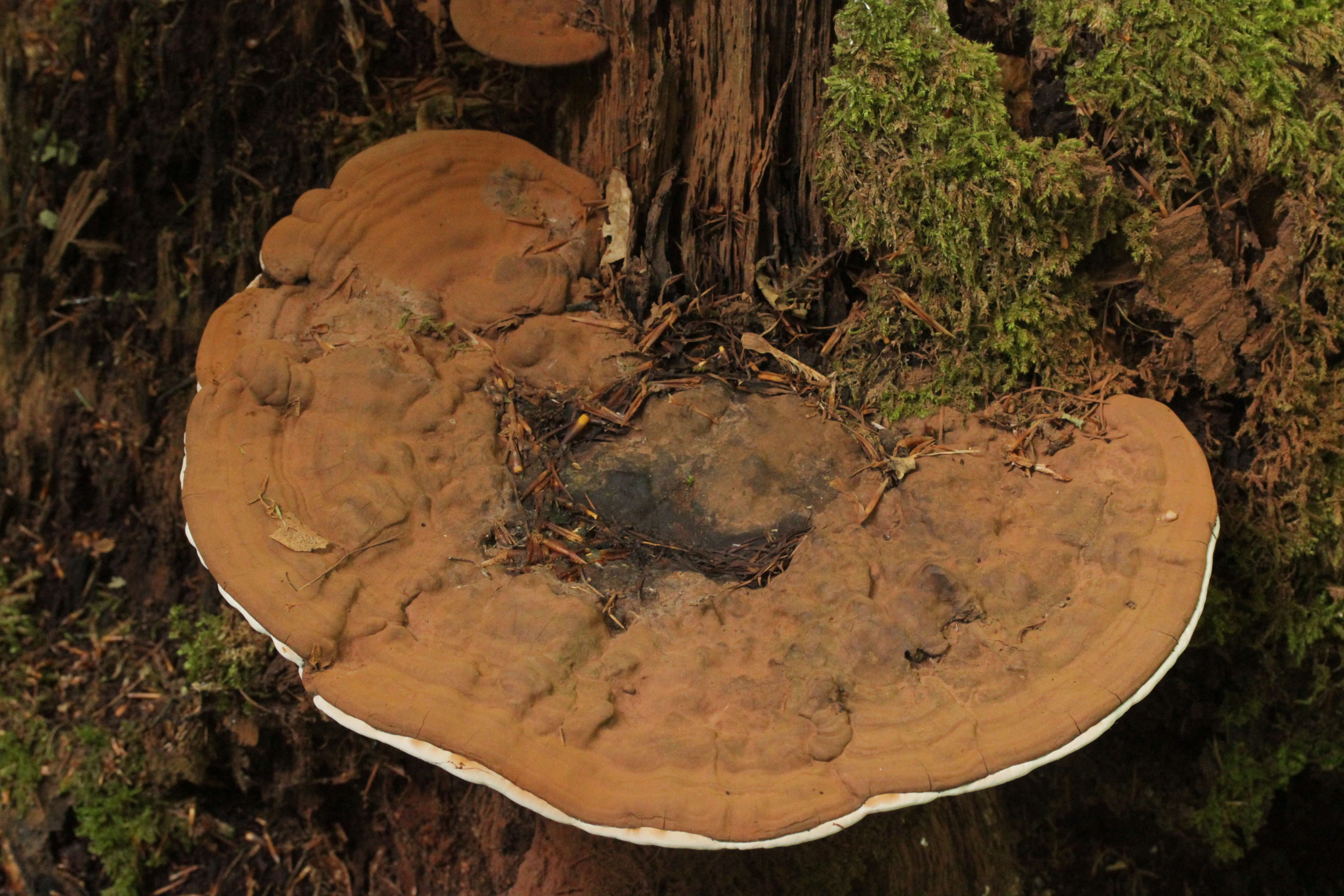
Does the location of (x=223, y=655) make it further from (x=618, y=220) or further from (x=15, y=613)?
(x=618, y=220)

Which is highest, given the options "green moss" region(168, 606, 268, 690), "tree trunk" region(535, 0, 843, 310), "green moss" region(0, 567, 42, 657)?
"tree trunk" region(535, 0, 843, 310)

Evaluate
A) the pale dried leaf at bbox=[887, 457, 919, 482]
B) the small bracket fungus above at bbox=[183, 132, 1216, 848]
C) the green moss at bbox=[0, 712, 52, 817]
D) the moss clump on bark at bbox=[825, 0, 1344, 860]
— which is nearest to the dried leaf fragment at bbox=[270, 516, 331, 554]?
the small bracket fungus above at bbox=[183, 132, 1216, 848]

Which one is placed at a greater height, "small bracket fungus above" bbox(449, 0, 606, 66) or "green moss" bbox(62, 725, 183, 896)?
"small bracket fungus above" bbox(449, 0, 606, 66)

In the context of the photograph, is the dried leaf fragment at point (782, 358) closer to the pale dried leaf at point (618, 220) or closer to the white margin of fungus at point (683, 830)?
the pale dried leaf at point (618, 220)

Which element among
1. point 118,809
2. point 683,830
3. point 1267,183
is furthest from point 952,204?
point 118,809

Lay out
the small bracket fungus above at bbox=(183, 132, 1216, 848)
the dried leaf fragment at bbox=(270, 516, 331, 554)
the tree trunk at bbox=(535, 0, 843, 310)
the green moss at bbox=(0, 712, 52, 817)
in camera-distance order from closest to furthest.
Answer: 1. the small bracket fungus above at bbox=(183, 132, 1216, 848)
2. the dried leaf fragment at bbox=(270, 516, 331, 554)
3. the tree trunk at bbox=(535, 0, 843, 310)
4. the green moss at bbox=(0, 712, 52, 817)

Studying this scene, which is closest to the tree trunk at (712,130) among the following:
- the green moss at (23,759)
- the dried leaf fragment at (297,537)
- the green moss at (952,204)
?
the green moss at (952,204)

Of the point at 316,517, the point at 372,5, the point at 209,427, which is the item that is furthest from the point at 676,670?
the point at 372,5

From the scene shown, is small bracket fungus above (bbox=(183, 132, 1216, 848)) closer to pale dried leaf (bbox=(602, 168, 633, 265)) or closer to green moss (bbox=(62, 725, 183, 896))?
pale dried leaf (bbox=(602, 168, 633, 265))
